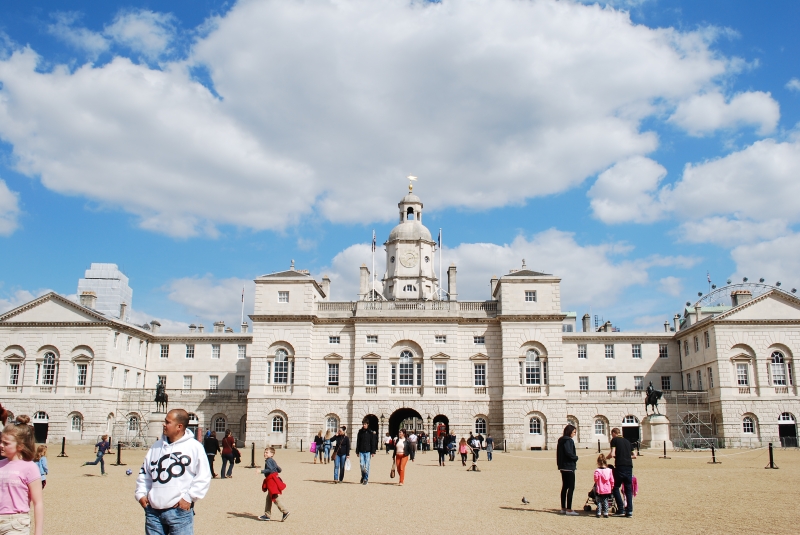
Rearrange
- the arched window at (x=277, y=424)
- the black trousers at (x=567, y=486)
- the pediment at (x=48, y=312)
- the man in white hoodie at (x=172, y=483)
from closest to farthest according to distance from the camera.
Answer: the man in white hoodie at (x=172, y=483), the black trousers at (x=567, y=486), the arched window at (x=277, y=424), the pediment at (x=48, y=312)

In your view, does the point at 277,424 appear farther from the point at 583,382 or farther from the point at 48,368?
the point at 583,382

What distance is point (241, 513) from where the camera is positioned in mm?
15102

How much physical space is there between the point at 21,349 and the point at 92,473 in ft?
101

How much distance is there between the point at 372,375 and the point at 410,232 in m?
17.3

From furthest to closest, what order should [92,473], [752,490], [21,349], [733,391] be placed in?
[21,349] < [733,391] < [92,473] < [752,490]

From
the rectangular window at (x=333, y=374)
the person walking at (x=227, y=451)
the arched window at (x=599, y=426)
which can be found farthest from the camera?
the arched window at (x=599, y=426)

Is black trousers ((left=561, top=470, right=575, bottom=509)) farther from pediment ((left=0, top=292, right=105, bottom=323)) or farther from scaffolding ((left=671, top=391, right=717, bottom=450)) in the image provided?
pediment ((left=0, top=292, right=105, bottom=323))

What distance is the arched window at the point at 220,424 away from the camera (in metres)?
50.8

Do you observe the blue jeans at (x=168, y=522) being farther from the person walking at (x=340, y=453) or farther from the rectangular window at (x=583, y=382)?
the rectangular window at (x=583, y=382)

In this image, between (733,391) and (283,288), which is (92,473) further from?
(733,391)

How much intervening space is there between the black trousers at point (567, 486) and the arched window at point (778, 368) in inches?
1572

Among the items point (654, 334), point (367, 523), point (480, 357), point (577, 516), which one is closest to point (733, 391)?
point (654, 334)

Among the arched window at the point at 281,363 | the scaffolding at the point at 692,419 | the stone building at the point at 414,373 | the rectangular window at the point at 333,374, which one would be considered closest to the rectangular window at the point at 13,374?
the stone building at the point at 414,373

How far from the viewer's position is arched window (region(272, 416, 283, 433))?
47.3m
